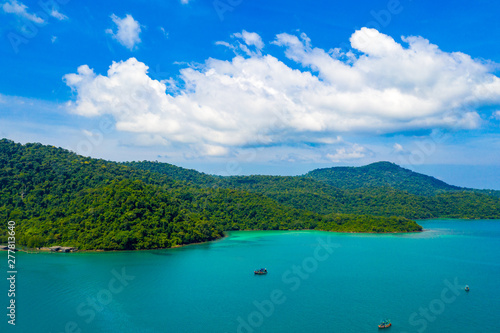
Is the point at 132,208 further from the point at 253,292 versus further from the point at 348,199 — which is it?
the point at 348,199

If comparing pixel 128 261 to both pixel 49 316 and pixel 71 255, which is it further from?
pixel 49 316

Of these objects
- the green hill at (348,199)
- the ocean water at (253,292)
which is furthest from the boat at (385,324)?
the green hill at (348,199)

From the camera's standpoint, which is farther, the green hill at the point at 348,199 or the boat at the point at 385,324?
the green hill at the point at 348,199

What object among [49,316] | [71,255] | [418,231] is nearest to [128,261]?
[71,255]

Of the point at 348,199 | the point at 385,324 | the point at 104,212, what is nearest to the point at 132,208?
the point at 104,212

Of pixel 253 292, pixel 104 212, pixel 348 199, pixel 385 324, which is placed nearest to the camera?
pixel 385 324

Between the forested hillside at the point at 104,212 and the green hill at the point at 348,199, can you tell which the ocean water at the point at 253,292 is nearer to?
the forested hillside at the point at 104,212

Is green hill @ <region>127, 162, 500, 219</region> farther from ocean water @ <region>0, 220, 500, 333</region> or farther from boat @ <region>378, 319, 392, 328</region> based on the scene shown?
boat @ <region>378, 319, 392, 328</region>

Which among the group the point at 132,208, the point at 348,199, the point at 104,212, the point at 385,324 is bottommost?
the point at 385,324
